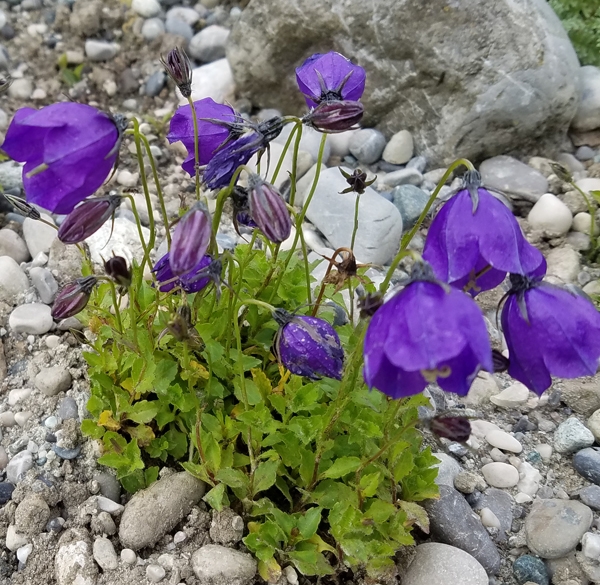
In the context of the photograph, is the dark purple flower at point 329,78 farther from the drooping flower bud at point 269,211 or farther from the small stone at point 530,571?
the small stone at point 530,571

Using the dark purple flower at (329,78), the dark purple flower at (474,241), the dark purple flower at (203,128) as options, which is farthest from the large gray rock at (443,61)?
the dark purple flower at (474,241)

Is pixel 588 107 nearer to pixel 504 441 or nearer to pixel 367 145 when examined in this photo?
pixel 367 145

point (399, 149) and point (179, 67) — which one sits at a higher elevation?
point (179, 67)

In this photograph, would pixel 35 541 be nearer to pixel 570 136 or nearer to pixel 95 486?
pixel 95 486

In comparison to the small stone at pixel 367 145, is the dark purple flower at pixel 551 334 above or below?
above

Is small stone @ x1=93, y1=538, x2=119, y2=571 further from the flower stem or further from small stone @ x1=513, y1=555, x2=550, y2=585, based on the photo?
small stone @ x1=513, y1=555, x2=550, y2=585

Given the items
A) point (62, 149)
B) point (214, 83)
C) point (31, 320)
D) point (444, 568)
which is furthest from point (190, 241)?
point (214, 83)
